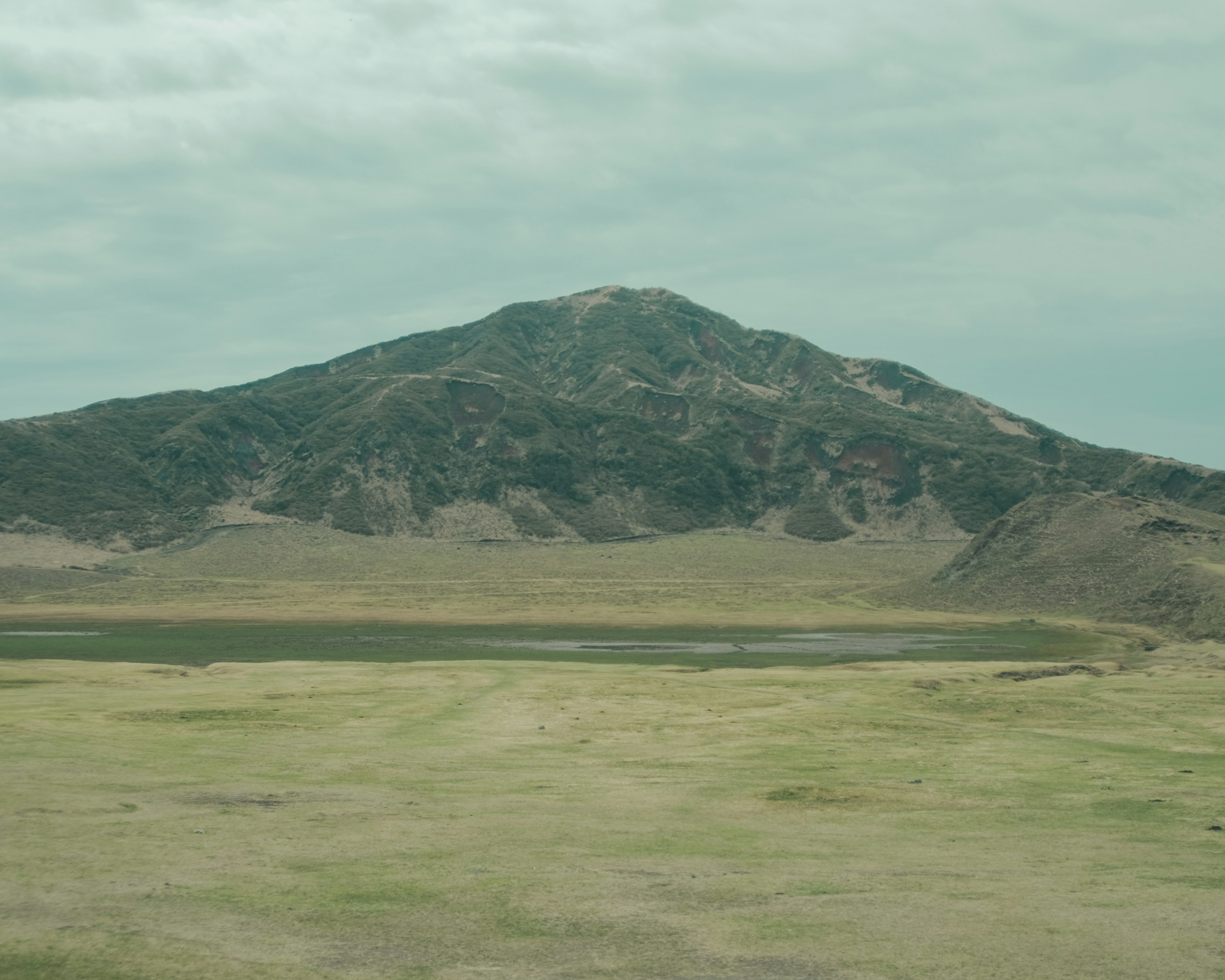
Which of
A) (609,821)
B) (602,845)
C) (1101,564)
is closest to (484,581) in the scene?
(1101,564)

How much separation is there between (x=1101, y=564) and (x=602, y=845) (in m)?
90.7

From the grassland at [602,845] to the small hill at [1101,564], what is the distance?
168 feet

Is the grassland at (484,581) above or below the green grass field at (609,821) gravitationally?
below

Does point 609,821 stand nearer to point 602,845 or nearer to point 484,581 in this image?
point 602,845

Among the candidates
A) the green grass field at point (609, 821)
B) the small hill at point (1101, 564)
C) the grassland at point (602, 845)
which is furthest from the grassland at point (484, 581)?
the grassland at point (602, 845)

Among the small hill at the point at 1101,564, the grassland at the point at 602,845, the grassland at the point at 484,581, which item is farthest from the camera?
the grassland at the point at 484,581

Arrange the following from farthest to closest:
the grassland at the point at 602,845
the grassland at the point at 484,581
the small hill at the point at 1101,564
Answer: the grassland at the point at 484,581 < the small hill at the point at 1101,564 < the grassland at the point at 602,845

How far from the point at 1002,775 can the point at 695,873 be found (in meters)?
A: 10.5

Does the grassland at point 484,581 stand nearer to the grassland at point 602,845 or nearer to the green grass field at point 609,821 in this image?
the green grass field at point 609,821

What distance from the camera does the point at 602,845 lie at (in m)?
14.2

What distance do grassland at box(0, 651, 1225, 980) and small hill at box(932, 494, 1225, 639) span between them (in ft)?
168

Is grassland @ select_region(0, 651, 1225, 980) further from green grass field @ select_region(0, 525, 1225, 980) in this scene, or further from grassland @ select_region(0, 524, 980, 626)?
grassland @ select_region(0, 524, 980, 626)

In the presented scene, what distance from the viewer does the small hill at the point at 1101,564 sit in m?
75.6

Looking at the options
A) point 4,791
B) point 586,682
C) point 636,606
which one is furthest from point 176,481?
point 4,791
